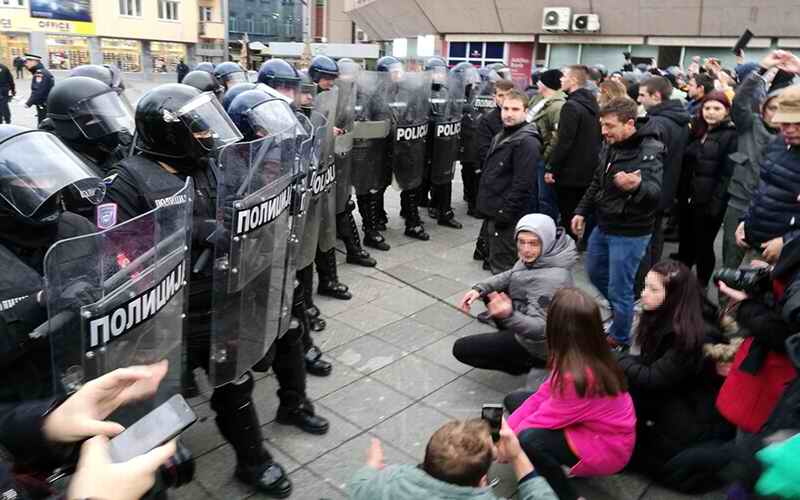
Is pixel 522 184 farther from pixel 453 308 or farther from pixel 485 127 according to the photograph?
pixel 485 127

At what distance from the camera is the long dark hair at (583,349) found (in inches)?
98.1

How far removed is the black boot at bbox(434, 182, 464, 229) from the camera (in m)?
7.04

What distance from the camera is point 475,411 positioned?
3424 mm

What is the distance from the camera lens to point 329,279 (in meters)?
4.93

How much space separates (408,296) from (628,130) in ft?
7.05

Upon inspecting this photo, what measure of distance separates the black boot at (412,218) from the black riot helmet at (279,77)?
7.31 feet

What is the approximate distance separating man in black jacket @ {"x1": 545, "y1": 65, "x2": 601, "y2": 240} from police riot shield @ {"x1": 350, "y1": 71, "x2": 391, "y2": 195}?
161cm

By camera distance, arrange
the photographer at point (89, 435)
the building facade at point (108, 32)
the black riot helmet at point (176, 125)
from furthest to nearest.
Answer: the building facade at point (108, 32) → the black riot helmet at point (176, 125) → the photographer at point (89, 435)

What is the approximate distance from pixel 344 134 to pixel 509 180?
1.41 metres

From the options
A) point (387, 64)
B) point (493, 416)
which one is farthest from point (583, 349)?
point (387, 64)

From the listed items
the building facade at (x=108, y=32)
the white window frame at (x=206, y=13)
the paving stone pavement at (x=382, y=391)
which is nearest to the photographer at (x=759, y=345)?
the paving stone pavement at (x=382, y=391)

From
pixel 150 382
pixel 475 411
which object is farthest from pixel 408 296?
pixel 150 382

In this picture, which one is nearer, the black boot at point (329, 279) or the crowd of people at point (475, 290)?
the crowd of people at point (475, 290)

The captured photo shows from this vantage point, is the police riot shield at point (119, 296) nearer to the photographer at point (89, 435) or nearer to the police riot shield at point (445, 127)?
the photographer at point (89, 435)
